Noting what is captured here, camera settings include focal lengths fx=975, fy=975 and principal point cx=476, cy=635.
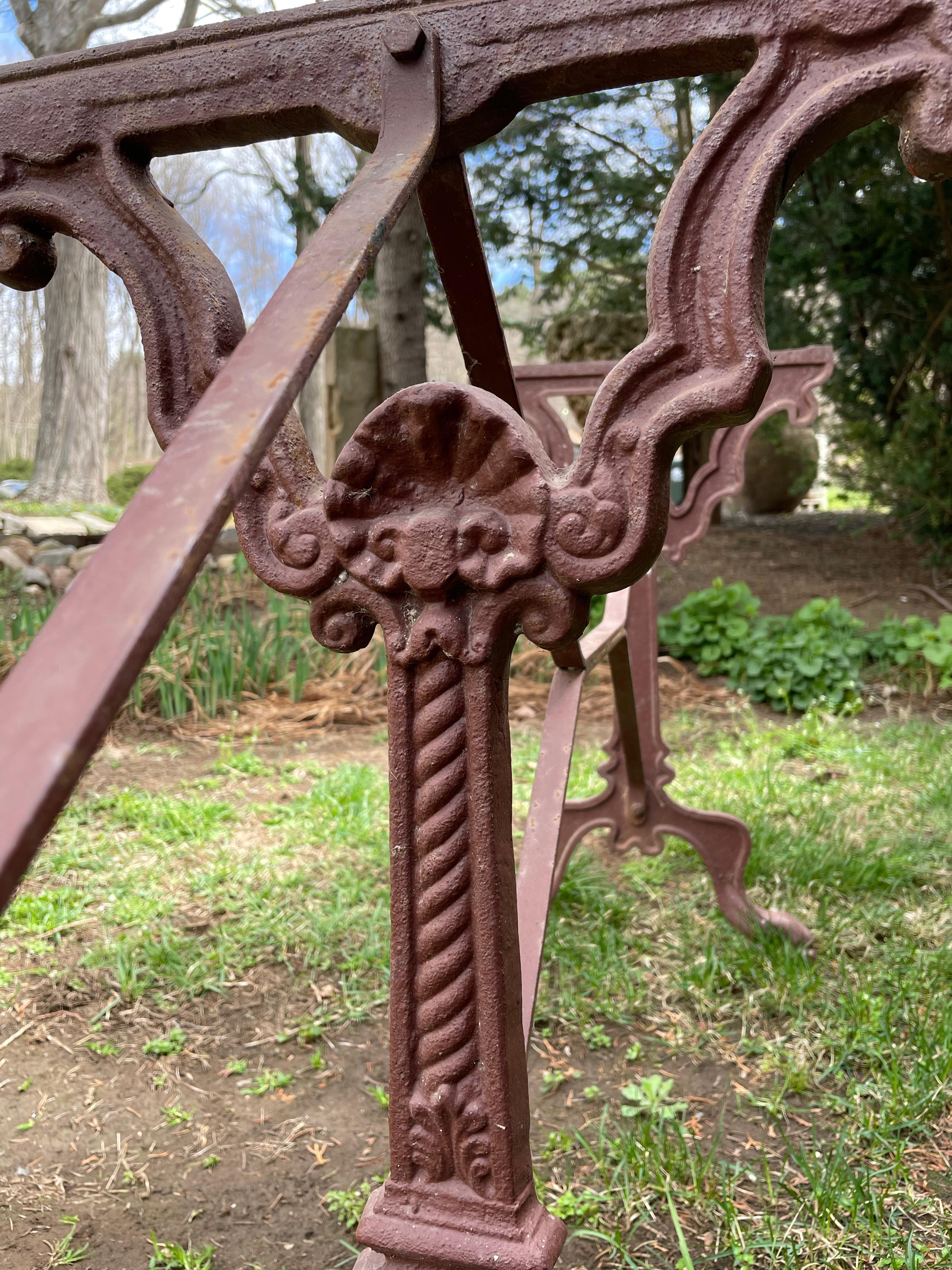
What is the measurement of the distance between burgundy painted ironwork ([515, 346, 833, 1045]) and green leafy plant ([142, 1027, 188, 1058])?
917 millimetres

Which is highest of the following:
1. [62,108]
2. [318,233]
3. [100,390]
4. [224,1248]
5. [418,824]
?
[100,390]

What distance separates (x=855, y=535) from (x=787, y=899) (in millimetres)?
5457

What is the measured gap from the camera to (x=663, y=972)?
2.40 m

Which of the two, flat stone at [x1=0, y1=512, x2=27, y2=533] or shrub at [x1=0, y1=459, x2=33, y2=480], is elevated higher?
shrub at [x1=0, y1=459, x2=33, y2=480]

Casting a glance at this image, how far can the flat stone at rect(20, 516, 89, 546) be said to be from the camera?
21.6ft

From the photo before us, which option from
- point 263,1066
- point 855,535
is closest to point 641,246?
point 855,535

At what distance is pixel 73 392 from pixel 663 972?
358 inches

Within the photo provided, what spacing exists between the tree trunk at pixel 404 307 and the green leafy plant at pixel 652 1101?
4.15m

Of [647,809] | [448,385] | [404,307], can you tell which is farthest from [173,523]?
[404,307]

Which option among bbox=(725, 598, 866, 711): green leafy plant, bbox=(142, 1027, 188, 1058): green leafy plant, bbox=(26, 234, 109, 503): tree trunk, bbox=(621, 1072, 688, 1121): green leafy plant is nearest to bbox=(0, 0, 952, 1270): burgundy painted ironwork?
bbox=(621, 1072, 688, 1121): green leafy plant

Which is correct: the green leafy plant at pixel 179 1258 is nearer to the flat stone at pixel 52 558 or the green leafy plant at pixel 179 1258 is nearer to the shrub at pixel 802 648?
the shrub at pixel 802 648

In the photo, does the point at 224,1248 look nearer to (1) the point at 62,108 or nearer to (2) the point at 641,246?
(1) the point at 62,108

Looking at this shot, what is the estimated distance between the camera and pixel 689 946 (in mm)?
2486

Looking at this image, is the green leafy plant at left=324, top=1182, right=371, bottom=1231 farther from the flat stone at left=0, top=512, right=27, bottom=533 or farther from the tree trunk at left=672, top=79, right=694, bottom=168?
the flat stone at left=0, top=512, right=27, bottom=533
